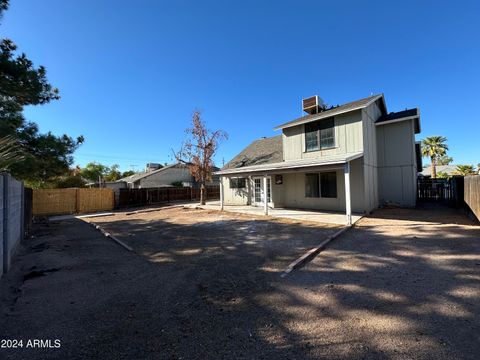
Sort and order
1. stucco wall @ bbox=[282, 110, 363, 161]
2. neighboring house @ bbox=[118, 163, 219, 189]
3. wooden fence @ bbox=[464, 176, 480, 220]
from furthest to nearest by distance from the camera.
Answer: neighboring house @ bbox=[118, 163, 219, 189], stucco wall @ bbox=[282, 110, 363, 161], wooden fence @ bbox=[464, 176, 480, 220]

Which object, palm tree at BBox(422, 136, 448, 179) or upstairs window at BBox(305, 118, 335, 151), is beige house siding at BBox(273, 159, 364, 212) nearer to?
upstairs window at BBox(305, 118, 335, 151)

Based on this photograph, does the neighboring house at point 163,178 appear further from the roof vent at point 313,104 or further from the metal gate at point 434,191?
the metal gate at point 434,191

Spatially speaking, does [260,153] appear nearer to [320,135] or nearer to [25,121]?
[320,135]

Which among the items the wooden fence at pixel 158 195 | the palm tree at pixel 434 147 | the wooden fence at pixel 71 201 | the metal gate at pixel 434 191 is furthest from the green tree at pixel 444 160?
the wooden fence at pixel 71 201

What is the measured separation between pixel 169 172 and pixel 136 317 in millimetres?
31656

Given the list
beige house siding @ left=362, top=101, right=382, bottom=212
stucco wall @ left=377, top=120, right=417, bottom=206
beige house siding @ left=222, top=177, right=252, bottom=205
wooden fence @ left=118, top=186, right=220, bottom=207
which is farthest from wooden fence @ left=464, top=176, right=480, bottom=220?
wooden fence @ left=118, top=186, right=220, bottom=207

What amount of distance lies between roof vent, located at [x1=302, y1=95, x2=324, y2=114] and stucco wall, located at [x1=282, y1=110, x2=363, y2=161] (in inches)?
76.7

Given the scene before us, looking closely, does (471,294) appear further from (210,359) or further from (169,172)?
(169,172)

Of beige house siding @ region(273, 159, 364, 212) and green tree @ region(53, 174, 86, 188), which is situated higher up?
green tree @ region(53, 174, 86, 188)

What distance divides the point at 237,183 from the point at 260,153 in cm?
280

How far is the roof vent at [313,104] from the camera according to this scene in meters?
14.9

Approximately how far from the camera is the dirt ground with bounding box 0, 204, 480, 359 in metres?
2.54

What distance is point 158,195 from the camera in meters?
22.2

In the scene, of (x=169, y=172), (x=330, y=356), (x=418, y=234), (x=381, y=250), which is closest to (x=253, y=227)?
(x=381, y=250)
